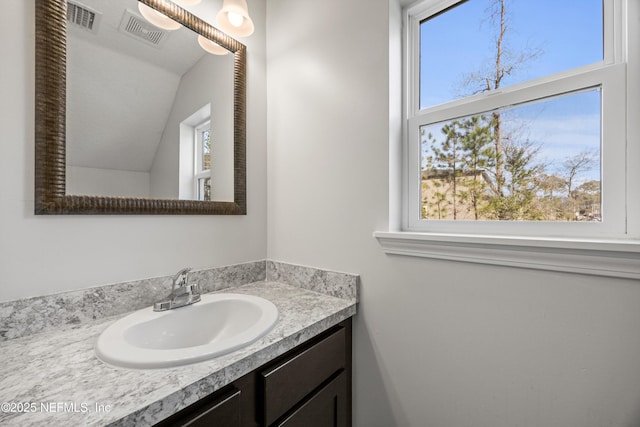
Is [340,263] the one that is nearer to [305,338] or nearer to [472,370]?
[305,338]

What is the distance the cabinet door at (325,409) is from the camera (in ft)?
2.69

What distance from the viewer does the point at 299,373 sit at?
32.7 inches

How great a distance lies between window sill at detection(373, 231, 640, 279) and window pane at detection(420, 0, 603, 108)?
0.53 m

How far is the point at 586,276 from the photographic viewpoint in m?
0.69

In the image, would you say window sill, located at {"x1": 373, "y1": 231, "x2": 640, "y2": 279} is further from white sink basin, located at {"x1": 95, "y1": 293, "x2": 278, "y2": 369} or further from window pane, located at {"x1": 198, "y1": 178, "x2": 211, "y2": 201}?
window pane, located at {"x1": 198, "y1": 178, "x2": 211, "y2": 201}

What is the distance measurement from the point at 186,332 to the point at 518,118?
1338mm

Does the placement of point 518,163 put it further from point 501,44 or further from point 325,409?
point 325,409

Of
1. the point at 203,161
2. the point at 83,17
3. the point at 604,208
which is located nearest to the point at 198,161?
the point at 203,161

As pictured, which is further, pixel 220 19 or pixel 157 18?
pixel 220 19

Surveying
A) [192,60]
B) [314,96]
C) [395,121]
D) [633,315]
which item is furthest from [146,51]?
[633,315]

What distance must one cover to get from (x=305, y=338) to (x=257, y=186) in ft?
2.73

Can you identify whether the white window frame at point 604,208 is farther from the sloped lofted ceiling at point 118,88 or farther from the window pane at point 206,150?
the sloped lofted ceiling at point 118,88

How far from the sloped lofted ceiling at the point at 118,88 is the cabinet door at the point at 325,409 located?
101 centimetres

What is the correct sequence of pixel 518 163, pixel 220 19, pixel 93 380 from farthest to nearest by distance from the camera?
pixel 220 19
pixel 518 163
pixel 93 380
